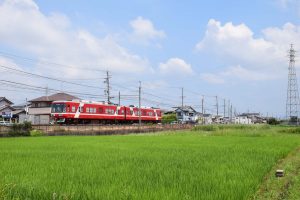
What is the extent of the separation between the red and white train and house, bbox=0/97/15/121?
15.4 metres

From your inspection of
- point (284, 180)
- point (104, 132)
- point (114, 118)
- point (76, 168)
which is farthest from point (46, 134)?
point (284, 180)

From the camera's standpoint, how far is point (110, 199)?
16.6 ft

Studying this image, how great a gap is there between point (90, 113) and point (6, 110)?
2015 cm

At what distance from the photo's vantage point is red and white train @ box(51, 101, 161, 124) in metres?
35.4

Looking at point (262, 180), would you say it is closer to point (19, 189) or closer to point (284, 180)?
point (284, 180)

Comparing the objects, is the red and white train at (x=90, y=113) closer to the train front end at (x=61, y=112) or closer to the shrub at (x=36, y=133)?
the train front end at (x=61, y=112)

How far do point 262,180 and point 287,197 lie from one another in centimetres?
136

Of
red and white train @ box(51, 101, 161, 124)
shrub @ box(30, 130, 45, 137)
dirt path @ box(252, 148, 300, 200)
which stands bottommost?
shrub @ box(30, 130, 45, 137)

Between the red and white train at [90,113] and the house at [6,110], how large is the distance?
15.4 meters

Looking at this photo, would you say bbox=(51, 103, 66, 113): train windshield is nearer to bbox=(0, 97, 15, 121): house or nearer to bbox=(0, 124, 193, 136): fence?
bbox=(0, 124, 193, 136): fence

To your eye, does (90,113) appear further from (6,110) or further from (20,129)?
(6,110)

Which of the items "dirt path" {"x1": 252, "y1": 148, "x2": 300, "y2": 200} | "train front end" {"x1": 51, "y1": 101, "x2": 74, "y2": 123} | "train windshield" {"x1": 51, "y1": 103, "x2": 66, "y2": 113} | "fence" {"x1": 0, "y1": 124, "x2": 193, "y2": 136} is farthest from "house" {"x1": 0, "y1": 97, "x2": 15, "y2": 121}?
"dirt path" {"x1": 252, "y1": 148, "x2": 300, "y2": 200}

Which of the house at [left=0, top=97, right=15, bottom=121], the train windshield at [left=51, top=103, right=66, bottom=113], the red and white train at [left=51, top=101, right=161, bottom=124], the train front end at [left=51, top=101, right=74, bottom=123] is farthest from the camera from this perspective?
the house at [left=0, top=97, right=15, bottom=121]

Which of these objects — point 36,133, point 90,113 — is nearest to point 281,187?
point 36,133
